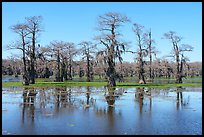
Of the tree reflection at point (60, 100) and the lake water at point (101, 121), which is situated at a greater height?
the tree reflection at point (60, 100)

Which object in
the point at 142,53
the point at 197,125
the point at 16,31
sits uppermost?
the point at 16,31

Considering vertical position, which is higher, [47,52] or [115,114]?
[47,52]

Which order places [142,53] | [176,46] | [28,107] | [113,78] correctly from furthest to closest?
1. [176,46]
2. [142,53]
3. [113,78]
4. [28,107]

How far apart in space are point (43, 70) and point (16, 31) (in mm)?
19517

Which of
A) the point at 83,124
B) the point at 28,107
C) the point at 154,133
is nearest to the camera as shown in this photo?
the point at 154,133

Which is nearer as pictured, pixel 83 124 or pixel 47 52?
pixel 83 124

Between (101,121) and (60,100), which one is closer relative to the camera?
(101,121)

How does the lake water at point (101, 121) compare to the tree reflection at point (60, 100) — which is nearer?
the lake water at point (101, 121)

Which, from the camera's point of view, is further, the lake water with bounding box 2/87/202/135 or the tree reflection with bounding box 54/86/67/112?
the tree reflection with bounding box 54/86/67/112

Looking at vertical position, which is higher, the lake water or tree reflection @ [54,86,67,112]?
tree reflection @ [54,86,67,112]

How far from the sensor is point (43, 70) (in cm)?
5962

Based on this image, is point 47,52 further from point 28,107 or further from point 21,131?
point 21,131

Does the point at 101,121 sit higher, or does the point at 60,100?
the point at 60,100

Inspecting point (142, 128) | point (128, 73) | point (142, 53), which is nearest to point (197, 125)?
point (142, 128)
